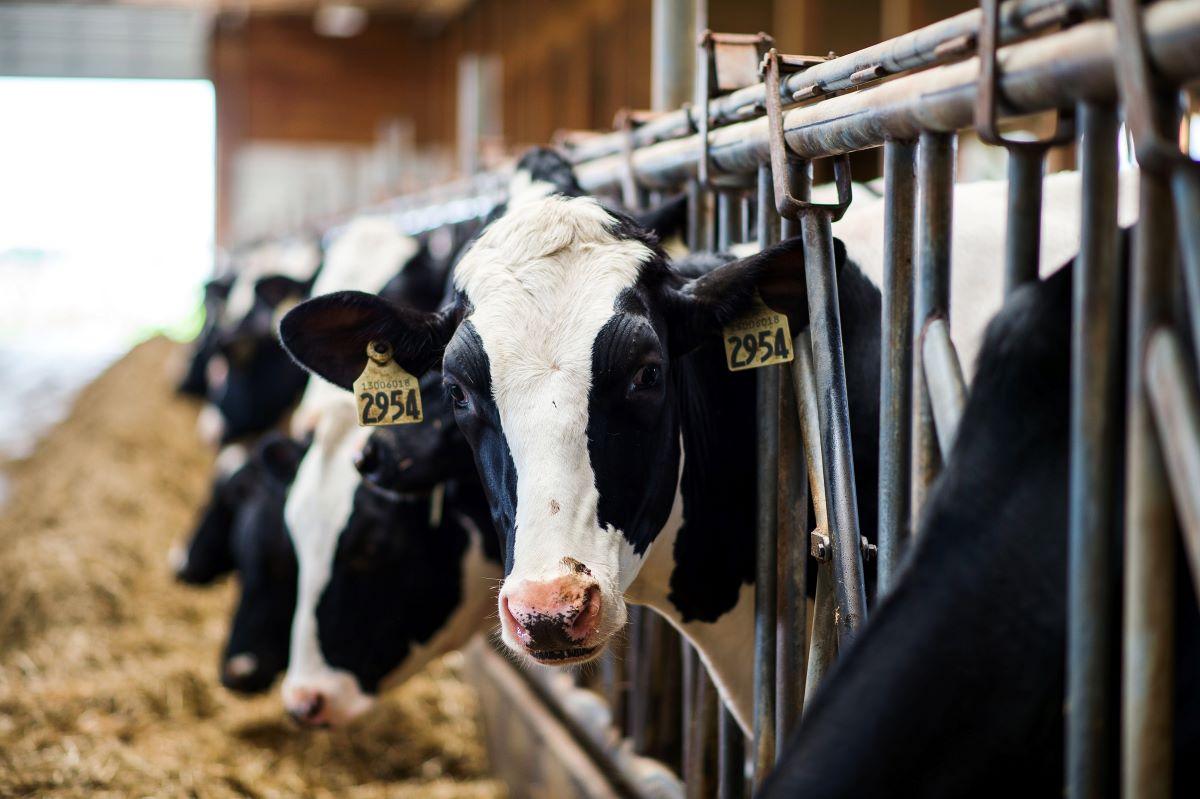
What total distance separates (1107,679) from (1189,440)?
0.27 meters

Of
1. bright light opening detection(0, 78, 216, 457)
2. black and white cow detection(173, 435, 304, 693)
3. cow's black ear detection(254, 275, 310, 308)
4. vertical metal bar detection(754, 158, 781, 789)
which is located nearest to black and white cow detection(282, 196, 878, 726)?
vertical metal bar detection(754, 158, 781, 789)

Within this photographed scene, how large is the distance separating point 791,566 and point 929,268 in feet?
2.23

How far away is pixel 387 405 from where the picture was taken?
2.22 m

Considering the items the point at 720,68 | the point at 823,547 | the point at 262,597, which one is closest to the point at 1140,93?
the point at 823,547

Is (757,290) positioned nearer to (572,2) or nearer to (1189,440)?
(1189,440)

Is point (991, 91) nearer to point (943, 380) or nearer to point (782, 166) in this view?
point (943, 380)

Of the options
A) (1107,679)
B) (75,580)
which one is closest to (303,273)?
(75,580)

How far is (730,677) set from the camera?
2246mm

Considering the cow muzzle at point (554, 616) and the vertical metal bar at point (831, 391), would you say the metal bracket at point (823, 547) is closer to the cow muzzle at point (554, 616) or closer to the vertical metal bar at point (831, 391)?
the vertical metal bar at point (831, 391)

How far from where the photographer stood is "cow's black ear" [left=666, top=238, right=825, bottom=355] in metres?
1.89

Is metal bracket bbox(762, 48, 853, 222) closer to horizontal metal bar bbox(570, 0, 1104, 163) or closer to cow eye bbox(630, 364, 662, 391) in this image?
Answer: horizontal metal bar bbox(570, 0, 1104, 163)

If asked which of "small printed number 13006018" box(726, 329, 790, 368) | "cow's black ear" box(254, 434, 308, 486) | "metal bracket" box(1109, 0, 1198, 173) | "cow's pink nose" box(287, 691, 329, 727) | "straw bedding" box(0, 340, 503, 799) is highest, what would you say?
"metal bracket" box(1109, 0, 1198, 173)

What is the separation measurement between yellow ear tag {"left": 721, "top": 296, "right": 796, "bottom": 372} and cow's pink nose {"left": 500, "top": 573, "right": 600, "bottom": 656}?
521 mm

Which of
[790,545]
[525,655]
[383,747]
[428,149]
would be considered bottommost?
[383,747]
